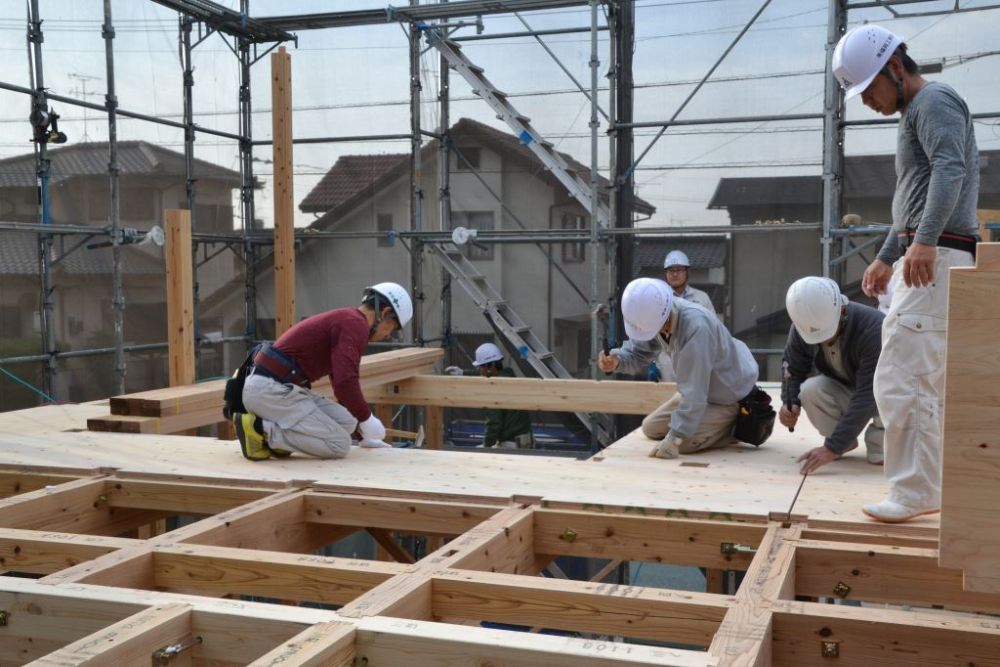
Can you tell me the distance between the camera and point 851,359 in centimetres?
456

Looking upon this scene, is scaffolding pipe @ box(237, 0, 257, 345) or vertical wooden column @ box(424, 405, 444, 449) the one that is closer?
vertical wooden column @ box(424, 405, 444, 449)

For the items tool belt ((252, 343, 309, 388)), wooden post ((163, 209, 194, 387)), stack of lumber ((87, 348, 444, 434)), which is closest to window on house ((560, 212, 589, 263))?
stack of lumber ((87, 348, 444, 434))

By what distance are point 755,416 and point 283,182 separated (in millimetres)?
4110

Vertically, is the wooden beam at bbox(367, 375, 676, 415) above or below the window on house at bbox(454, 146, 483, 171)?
below

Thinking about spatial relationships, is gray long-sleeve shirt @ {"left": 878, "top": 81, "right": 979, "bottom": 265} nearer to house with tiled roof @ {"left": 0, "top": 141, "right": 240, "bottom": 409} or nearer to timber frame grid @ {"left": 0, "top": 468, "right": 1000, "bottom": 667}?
timber frame grid @ {"left": 0, "top": 468, "right": 1000, "bottom": 667}

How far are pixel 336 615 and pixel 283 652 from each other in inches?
11.5

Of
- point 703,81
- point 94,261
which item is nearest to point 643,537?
point 703,81

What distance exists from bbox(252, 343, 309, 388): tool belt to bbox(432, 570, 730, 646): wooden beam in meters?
2.27

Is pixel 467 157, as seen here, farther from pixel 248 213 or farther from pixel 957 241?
pixel 957 241

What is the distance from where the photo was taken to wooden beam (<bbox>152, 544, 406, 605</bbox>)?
9.80 ft

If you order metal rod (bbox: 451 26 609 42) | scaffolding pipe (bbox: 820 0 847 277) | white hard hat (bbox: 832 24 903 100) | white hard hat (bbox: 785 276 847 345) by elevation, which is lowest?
white hard hat (bbox: 785 276 847 345)

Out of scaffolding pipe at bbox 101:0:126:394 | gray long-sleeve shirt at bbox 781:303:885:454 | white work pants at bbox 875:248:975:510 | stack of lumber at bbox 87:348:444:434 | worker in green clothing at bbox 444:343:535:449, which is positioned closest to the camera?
white work pants at bbox 875:248:975:510

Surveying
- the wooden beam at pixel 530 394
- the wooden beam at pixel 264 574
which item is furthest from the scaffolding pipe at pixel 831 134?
the wooden beam at pixel 264 574

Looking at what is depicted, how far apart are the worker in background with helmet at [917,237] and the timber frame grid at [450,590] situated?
0.28 metres
